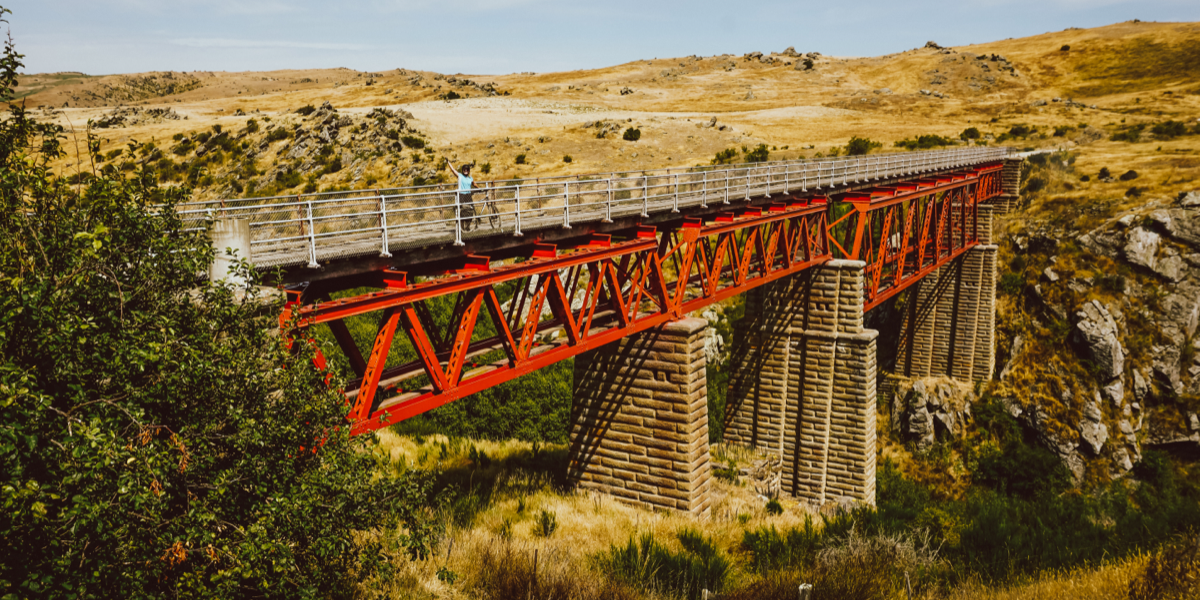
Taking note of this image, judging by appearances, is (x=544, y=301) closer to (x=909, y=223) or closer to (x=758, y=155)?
(x=909, y=223)

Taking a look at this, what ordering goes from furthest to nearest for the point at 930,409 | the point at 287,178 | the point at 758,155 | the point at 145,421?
1. the point at 758,155
2. the point at 287,178
3. the point at 930,409
4. the point at 145,421

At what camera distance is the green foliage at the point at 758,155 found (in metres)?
58.6

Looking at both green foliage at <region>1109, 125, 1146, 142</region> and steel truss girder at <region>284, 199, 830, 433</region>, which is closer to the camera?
steel truss girder at <region>284, 199, 830, 433</region>

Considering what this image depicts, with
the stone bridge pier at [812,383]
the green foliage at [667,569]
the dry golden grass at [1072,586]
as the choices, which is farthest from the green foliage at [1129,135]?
the green foliage at [667,569]

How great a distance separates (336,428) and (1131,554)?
10374 mm

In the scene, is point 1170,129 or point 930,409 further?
point 1170,129

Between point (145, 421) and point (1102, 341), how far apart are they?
4094 centimetres

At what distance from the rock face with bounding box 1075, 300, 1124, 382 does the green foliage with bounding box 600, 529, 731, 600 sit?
108 ft

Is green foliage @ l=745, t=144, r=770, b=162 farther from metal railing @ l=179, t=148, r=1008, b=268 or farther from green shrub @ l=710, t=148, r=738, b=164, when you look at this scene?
metal railing @ l=179, t=148, r=1008, b=268

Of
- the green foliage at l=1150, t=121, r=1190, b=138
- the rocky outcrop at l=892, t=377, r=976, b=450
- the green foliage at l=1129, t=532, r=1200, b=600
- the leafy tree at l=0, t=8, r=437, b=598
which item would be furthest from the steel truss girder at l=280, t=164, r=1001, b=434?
the green foliage at l=1150, t=121, r=1190, b=138

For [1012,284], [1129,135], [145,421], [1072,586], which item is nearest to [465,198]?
[145,421]

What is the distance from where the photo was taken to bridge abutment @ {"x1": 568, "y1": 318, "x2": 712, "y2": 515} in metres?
15.1

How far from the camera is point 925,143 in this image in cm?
6600

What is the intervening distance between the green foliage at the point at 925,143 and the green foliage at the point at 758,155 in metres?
13.2
